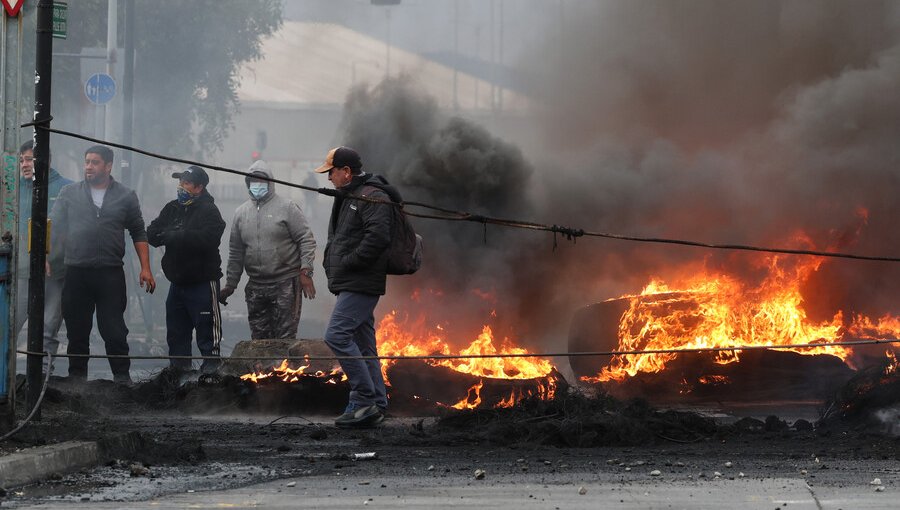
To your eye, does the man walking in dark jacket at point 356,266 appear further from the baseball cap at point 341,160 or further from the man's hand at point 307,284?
the man's hand at point 307,284

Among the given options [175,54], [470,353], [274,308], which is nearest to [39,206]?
[274,308]

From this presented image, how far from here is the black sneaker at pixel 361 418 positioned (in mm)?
8578

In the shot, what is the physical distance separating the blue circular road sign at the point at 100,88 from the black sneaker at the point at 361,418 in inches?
445

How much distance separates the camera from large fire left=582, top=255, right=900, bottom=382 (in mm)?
10492

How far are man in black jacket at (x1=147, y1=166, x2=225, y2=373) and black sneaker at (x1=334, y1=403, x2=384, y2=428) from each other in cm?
246

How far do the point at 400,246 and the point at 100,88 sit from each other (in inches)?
440

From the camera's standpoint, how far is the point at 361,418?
8586mm

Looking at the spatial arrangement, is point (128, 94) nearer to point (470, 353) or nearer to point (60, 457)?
point (470, 353)

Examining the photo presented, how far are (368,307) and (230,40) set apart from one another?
63.9 ft

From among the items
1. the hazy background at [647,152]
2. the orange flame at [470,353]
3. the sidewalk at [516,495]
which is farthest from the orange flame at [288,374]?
the sidewalk at [516,495]

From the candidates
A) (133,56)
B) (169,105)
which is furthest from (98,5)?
(133,56)

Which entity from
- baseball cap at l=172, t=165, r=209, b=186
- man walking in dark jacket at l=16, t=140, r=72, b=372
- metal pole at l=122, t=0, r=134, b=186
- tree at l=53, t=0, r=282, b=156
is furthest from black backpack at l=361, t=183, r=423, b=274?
tree at l=53, t=0, r=282, b=156

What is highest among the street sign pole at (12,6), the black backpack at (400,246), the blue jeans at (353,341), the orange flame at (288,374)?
the street sign pole at (12,6)

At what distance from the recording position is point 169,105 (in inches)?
1024
